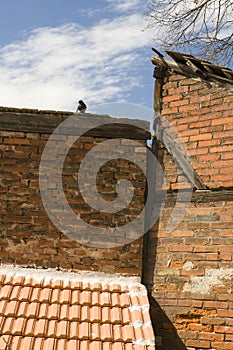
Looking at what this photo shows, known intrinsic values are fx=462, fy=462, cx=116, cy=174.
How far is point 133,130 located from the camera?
5.73 metres

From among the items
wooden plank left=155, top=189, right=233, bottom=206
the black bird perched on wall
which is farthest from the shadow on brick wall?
the black bird perched on wall

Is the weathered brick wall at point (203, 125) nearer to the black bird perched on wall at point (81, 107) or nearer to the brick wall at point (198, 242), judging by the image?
the brick wall at point (198, 242)

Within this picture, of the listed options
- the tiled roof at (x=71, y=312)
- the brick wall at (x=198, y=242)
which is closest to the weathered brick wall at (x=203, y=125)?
the brick wall at (x=198, y=242)

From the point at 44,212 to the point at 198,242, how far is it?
185 cm

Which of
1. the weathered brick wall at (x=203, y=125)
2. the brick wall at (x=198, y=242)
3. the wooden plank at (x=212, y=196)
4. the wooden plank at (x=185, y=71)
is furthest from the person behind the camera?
the wooden plank at (x=185, y=71)

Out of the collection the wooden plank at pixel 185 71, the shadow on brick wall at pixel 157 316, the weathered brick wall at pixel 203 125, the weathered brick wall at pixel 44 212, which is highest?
the wooden plank at pixel 185 71

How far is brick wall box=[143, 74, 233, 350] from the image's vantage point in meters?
5.09

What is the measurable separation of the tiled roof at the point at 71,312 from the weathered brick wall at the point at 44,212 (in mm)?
168

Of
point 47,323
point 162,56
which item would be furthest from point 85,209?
point 162,56

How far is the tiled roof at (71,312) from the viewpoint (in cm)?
445

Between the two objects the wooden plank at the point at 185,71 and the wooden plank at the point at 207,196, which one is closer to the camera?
the wooden plank at the point at 207,196

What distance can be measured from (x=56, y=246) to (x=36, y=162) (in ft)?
3.42

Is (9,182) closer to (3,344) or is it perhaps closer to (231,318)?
(3,344)

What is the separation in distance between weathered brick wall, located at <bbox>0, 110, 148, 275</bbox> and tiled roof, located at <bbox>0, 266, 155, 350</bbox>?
0.55 ft
